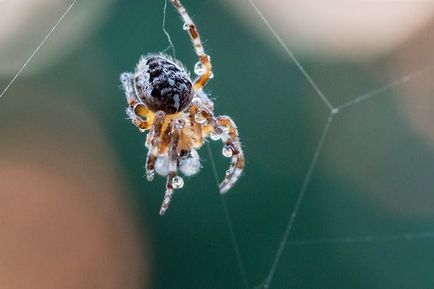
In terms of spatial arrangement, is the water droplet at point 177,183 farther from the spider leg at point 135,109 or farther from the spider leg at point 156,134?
the spider leg at point 135,109

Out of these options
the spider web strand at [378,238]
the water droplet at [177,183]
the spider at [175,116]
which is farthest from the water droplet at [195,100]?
the spider web strand at [378,238]

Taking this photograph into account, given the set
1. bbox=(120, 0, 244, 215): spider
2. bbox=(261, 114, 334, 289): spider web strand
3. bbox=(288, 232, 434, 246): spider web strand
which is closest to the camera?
bbox=(120, 0, 244, 215): spider

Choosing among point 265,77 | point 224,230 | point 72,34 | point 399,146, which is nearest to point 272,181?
point 224,230

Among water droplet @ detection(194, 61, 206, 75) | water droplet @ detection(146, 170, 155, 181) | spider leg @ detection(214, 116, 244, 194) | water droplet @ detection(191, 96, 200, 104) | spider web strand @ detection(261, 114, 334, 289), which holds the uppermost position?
water droplet @ detection(194, 61, 206, 75)

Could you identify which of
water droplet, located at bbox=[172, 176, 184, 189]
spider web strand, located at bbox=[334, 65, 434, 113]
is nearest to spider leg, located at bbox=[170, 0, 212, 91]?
water droplet, located at bbox=[172, 176, 184, 189]

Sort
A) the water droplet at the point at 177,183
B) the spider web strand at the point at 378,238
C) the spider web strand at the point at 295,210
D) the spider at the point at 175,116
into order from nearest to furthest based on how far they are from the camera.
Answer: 1. the water droplet at the point at 177,183
2. the spider at the point at 175,116
3. the spider web strand at the point at 295,210
4. the spider web strand at the point at 378,238

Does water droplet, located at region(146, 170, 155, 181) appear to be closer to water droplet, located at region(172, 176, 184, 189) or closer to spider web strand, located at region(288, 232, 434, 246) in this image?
water droplet, located at region(172, 176, 184, 189)

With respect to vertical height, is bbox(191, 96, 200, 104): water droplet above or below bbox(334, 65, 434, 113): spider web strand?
above
